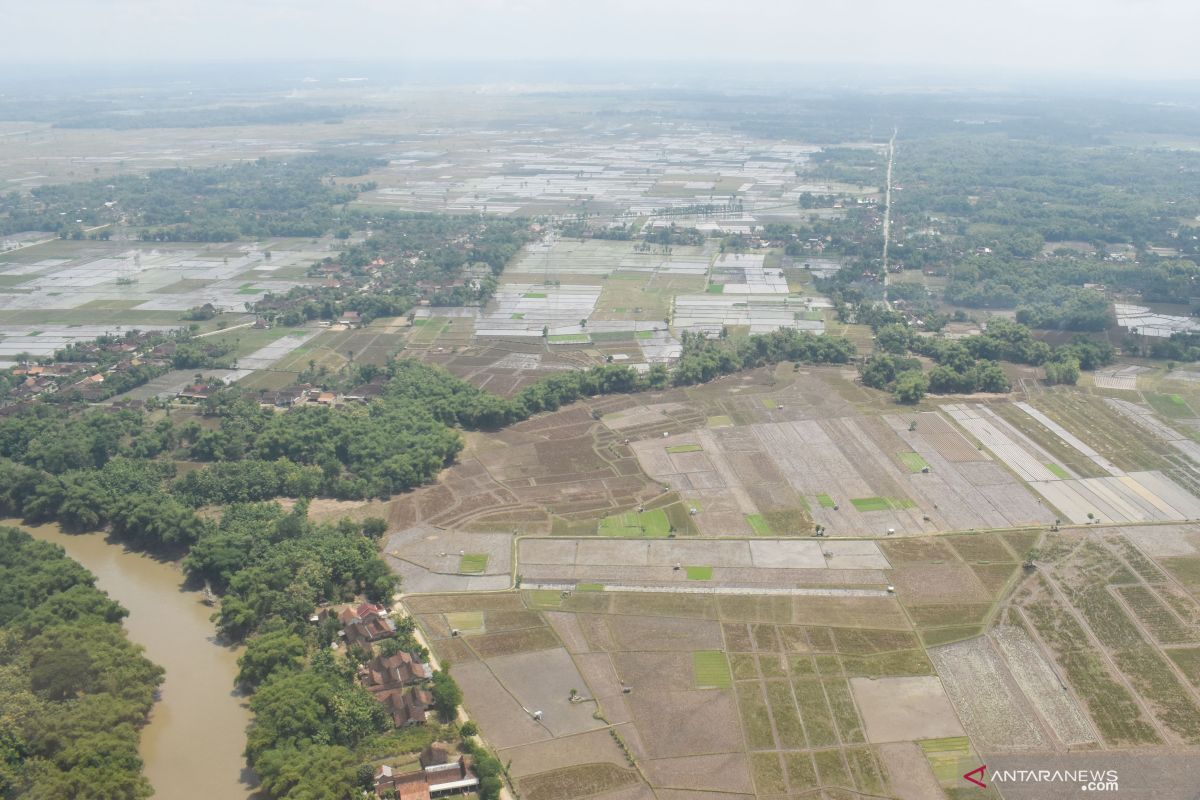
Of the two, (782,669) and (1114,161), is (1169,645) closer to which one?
(782,669)

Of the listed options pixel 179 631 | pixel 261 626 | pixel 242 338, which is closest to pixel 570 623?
pixel 261 626

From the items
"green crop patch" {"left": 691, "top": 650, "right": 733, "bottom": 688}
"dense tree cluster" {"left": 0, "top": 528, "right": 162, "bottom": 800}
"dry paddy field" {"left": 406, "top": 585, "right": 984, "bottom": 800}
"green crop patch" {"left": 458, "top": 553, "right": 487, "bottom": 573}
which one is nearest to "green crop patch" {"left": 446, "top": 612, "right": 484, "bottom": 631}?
"dry paddy field" {"left": 406, "top": 585, "right": 984, "bottom": 800}

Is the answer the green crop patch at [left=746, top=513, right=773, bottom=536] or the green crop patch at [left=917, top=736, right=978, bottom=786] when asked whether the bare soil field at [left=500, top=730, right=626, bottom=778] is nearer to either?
the green crop patch at [left=917, top=736, right=978, bottom=786]

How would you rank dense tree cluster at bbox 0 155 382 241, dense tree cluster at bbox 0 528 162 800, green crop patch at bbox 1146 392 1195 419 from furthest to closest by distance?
dense tree cluster at bbox 0 155 382 241 < green crop patch at bbox 1146 392 1195 419 < dense tree cluster at bbox 0 528 162 800

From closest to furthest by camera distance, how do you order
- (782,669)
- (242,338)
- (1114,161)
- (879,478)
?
(782,669)
(879,478)
(242,338)
(1114,161)

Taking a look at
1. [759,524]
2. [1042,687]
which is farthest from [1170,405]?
[1042,687]

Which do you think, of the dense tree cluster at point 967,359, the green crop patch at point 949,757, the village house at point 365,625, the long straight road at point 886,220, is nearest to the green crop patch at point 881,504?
the dense tree cluster at point 967,359
